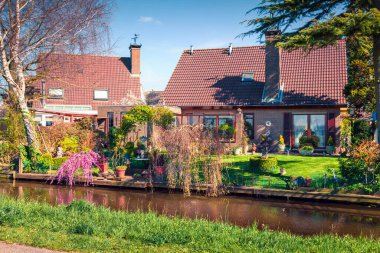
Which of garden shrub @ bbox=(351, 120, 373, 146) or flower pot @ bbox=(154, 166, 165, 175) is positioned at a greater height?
garden shrub @ bbox=(351, 120, 373, 146)

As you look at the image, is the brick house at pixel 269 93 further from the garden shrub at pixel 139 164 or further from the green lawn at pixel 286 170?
the garden shrub at pixel 139 164

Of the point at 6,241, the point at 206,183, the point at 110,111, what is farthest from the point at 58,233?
the point at 110,111

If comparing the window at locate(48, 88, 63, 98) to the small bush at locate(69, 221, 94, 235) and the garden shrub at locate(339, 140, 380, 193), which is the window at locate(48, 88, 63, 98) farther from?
the small bush at locate(69, 221, 94, 235)

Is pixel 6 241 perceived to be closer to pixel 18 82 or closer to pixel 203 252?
pixel 203 252

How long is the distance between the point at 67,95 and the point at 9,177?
44.2ft

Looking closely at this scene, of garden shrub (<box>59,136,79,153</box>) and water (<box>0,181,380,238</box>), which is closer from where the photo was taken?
water (<box>0,181,380,238</box>)

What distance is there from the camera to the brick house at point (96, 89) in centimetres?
2930

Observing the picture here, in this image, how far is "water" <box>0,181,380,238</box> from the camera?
1114 cm

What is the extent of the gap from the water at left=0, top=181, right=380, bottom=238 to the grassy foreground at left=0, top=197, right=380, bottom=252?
2.67m

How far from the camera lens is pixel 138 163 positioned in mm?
18109

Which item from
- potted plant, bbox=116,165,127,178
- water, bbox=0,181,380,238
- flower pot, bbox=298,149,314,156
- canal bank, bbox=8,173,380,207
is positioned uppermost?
flower pot, bbox=298,149,314,156

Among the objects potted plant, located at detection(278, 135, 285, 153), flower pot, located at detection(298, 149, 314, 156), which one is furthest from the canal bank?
potted plant, located at detection(278, 135, 285, 153)

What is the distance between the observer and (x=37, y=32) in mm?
19719

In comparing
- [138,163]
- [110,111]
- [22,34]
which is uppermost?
[22,34]
